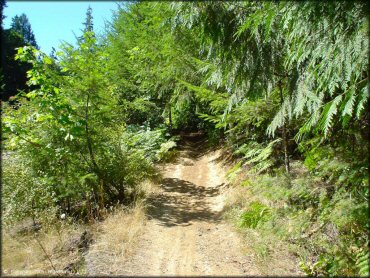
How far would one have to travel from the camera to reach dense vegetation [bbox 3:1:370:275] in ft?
13.4

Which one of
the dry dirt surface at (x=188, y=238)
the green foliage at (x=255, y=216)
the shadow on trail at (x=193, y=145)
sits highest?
the shadow on trail at (x=193, y=145)

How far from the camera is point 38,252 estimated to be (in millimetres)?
5516

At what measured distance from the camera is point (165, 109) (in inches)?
622

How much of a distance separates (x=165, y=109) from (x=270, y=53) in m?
10.6

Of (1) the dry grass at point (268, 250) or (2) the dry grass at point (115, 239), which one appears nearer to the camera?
(1) the dry grass at point (268, 250)

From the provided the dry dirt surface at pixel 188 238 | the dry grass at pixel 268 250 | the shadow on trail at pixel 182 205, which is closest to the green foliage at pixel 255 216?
the dry grass at pixel 268 250

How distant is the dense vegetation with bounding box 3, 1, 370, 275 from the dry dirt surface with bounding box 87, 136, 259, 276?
795 millimetres

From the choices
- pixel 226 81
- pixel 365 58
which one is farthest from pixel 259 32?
pixel 365 58

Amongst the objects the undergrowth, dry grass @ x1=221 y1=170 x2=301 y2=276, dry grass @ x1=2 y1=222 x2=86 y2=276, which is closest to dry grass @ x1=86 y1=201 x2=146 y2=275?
dry grass @ x1=2 y1=222 x2=86 y2=276

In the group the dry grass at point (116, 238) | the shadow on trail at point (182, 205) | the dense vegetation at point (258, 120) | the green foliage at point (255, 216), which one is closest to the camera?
the dense vegetation at point (258, 120)

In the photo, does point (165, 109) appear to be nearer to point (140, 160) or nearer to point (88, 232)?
point (140, 160)

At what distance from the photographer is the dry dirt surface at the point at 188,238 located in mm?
5414

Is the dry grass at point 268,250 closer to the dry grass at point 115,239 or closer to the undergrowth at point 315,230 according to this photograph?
the undergrowth at point 315,230

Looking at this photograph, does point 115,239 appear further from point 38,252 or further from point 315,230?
point 315,230
